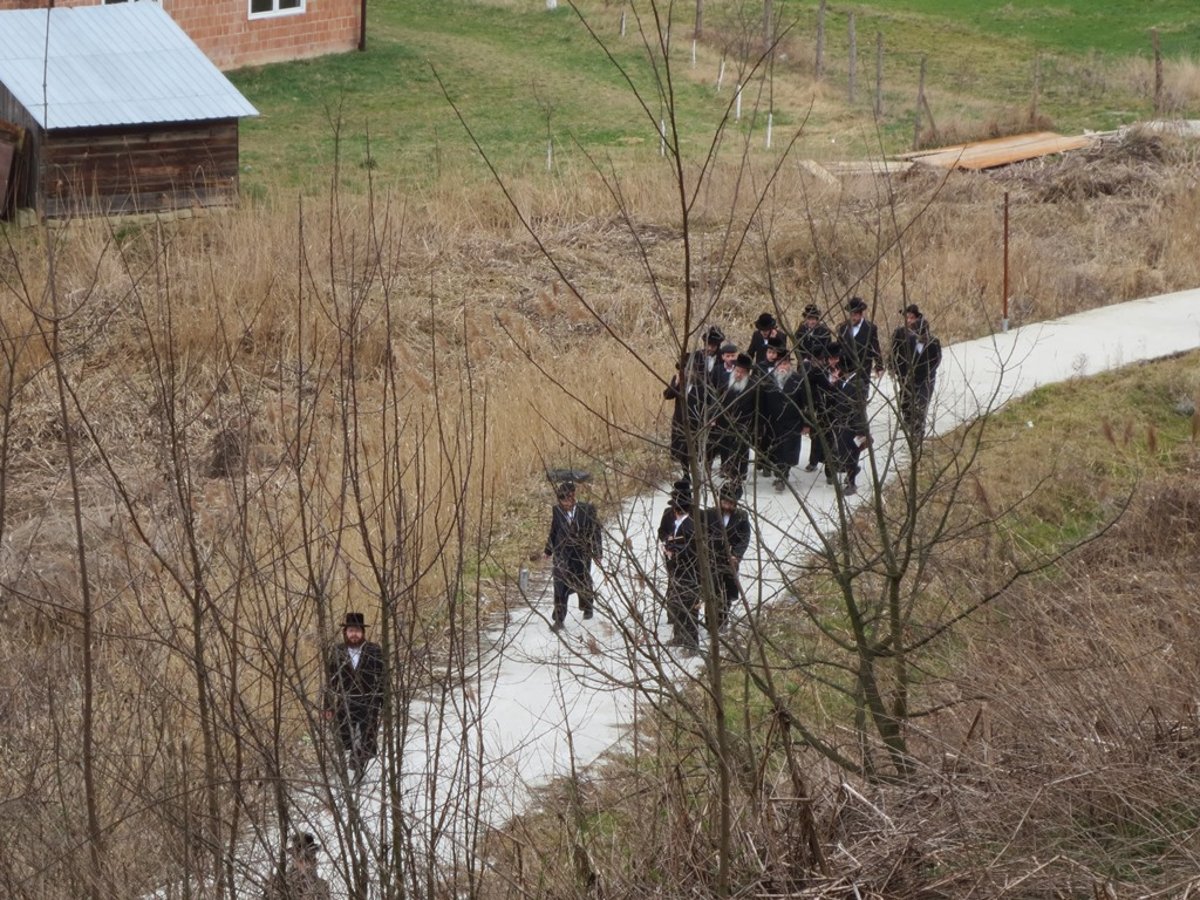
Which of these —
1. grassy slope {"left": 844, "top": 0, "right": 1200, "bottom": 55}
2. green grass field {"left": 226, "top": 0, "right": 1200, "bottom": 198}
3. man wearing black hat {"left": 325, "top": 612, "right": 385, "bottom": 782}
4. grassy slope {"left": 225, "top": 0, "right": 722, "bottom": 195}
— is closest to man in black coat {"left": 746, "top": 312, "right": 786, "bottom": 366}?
man wearing black hat {"left": 325, "top": 612, "right": 385, "bottom": 782}

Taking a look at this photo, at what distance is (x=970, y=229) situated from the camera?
22.8m

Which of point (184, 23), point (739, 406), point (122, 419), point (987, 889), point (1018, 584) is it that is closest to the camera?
point (987, 889)

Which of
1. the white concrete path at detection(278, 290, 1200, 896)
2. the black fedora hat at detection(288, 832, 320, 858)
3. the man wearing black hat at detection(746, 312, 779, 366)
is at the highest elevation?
the man wearing black hat at detection(746, 312, 779, 366)

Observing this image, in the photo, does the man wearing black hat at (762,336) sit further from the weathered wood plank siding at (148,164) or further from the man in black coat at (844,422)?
the weathered wood plank siding at (148,164)

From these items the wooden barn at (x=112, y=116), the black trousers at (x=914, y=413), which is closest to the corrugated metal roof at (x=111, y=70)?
the wooden barn at (x=112, y=116)

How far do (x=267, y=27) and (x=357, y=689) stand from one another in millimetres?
26146

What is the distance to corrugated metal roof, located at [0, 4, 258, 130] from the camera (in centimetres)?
2222

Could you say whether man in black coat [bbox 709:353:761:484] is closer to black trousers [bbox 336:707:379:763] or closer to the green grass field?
black trousers [bbox 336:707:379:763]

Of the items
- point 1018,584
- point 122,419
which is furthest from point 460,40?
point 1018,584

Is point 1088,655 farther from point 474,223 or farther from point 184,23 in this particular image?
point 184,23

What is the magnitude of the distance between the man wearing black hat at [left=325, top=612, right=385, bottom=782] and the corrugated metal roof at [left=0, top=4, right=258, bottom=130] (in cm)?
1422

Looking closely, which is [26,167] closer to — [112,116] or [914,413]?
[112,116]

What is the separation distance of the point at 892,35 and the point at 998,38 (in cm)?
284

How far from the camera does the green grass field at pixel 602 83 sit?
27703mm
